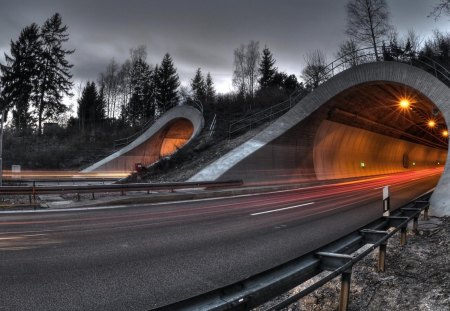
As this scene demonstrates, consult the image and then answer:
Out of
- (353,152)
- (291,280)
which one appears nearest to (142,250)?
(291,280)

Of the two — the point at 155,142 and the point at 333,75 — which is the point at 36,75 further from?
the point at 333,75

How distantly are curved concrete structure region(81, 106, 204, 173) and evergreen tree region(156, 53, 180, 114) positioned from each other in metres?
25.5

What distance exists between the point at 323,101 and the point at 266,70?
47006 millimetres

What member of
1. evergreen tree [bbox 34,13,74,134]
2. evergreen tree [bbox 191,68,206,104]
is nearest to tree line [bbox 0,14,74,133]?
evergreen tree [bbox 34,13,74,134]

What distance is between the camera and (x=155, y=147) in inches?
1726

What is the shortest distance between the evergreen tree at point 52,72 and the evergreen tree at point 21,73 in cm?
110

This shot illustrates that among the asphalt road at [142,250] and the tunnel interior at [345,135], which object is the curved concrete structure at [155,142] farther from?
the asphalt road at [142,250]

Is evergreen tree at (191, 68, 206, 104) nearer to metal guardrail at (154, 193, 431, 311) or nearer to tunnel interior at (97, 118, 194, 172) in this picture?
tunnel interior at (97, 118, 194, 172)

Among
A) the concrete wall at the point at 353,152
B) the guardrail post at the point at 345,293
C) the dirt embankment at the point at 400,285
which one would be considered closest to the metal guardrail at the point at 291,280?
the guardrail post at the point at 345,293

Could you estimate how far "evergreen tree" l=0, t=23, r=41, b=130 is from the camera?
54000 mm

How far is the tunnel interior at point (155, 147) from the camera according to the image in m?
40.4

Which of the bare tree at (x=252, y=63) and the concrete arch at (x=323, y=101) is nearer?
the concrete arch at (x=323, y=101)

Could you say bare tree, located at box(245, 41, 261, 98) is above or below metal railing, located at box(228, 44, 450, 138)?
above

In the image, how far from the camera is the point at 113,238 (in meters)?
8.81
